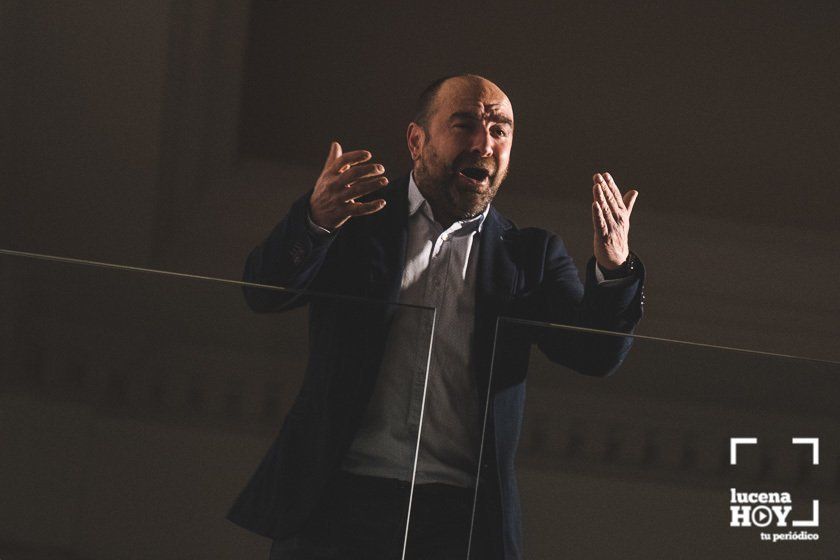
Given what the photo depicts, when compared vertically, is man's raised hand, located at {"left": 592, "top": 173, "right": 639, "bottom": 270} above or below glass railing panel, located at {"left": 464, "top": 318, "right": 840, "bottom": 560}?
above

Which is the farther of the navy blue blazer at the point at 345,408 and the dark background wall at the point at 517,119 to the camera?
the dark background wall at the point at 517,119

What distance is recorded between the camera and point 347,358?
121 cm

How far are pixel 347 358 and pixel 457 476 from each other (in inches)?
8.1

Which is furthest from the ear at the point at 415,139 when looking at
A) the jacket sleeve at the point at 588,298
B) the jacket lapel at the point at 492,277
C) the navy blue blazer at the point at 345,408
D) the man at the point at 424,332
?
the navy blue blazer at the point at 345,408

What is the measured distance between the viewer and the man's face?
148 centimetres

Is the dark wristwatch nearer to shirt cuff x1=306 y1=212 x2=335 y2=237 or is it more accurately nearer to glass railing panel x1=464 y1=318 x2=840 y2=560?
glass railing panel x1=464 y1=318 x2=840 y2=560

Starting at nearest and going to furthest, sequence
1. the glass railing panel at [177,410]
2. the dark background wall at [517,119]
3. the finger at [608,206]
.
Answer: the glass railing panel at [177,410]
the finger at [608,206]
the dark background wall at [517,119]

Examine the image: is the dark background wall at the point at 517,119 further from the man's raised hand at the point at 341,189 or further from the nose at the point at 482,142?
the man's raised hand at the point at 341,189

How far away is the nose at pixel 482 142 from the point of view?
1.48 metres

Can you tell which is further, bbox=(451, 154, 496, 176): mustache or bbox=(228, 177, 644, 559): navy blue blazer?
bbox=(451, 154, 496, 176): mustache

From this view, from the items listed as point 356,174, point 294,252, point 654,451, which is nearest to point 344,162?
point 356,174

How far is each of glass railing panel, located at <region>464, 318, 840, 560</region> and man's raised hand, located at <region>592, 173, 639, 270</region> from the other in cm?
24

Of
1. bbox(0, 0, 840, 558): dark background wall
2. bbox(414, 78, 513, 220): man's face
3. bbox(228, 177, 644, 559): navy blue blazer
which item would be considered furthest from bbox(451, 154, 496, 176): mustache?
bbox(228, 177, 644, 559): navy blue blazer

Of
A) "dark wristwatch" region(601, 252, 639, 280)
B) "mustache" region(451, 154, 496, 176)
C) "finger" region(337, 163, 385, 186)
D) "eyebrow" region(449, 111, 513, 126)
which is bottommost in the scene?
"dark wristwatch" region(601, 252, 639, 280)
